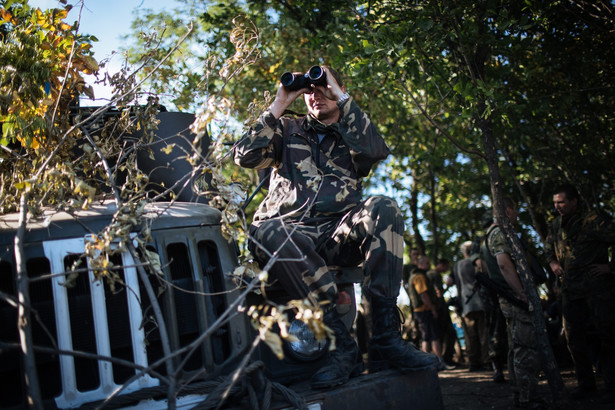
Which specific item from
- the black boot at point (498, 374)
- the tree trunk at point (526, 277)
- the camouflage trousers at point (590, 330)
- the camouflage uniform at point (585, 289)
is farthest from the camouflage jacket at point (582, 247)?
the black boot at point (498, 374)

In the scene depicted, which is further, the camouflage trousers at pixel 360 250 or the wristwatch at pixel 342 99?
the wristwatch at pixel 342 99

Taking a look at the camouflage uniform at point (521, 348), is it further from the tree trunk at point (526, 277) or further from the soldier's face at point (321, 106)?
the soldier's face at point (321, 106)

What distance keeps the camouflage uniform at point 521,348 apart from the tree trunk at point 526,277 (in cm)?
29

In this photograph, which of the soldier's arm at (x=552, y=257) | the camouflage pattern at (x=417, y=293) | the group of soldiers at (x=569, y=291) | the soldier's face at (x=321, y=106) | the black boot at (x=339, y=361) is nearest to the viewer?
the black boot at (x=339, y=361)

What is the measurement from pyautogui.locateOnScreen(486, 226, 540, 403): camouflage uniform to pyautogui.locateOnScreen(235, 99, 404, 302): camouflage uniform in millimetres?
2157

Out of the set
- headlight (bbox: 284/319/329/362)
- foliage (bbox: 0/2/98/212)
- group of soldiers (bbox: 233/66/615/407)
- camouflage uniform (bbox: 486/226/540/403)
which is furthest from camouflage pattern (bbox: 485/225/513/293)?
foliage (bbox: 0/2/98/212)

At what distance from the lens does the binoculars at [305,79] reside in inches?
146

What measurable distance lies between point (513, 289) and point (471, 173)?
321 inches

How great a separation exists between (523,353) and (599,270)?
1.17 m

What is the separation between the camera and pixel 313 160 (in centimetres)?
387

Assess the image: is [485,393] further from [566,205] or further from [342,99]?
[342,99]

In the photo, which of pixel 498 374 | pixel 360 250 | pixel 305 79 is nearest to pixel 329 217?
pixel 360 250

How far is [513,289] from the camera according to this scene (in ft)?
18.5

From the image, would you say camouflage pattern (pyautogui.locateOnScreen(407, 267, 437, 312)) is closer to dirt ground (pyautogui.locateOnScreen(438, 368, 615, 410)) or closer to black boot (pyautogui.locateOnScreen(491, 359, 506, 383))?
dirt ground (pyautogui.locateOnScreen(438, 368, 615, 410))
